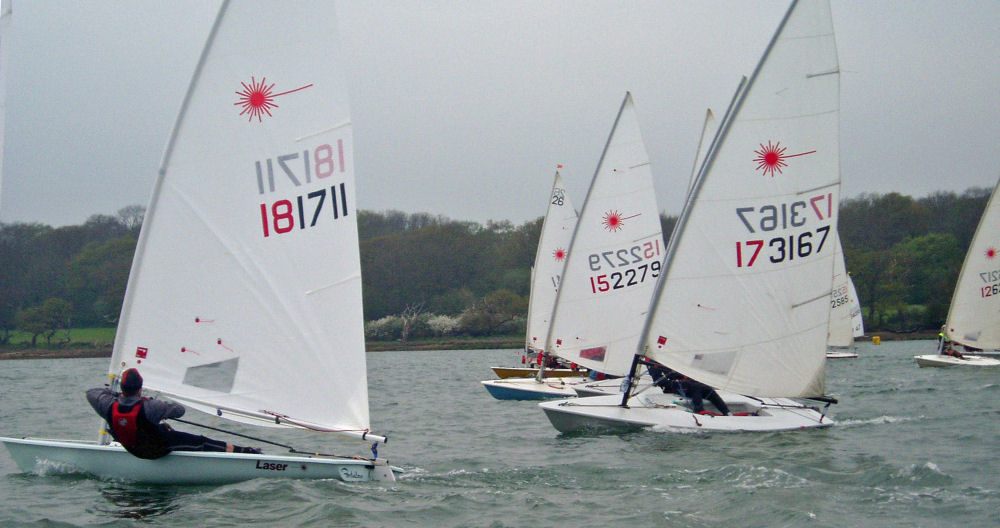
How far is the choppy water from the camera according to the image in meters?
8.26

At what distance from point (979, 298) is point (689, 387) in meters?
18.8

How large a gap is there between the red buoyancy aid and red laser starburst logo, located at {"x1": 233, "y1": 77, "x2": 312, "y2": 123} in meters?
2.98

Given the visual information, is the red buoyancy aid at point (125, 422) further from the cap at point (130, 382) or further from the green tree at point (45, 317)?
the green tree at point (45, 317)

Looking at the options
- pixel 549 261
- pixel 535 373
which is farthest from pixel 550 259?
pixel 535 373

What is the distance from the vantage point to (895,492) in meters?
9.36

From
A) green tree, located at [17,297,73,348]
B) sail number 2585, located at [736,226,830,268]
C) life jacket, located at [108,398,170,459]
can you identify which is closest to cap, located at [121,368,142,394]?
life jacket, located at [108,398,170,459]

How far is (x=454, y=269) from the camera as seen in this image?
7344 cm

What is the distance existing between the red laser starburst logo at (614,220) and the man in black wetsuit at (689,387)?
21.6 ft

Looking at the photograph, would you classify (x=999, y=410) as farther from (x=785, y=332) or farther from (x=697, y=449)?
(x=697, y=449)

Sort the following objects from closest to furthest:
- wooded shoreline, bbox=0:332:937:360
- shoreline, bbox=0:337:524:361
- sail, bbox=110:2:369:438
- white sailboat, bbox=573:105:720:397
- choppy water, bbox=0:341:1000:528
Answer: choppy water, bbox=0:341:1000:528 → sail, bbox=110:2:369:438 → white sailboat, bbox=573:105:720:397 → shoreline, bbox=0:337:524:361 → wooded shoreline, bbox=0:332:937:360

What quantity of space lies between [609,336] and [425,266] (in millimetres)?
51903

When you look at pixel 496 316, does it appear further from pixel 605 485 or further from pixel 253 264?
pixel 253 264

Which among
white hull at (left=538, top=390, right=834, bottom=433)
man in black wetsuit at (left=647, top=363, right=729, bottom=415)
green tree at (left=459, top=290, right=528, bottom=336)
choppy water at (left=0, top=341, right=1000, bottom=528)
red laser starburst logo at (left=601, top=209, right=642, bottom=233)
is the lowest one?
choppy water at (left=0, top=341, right=1000, bottom=528)

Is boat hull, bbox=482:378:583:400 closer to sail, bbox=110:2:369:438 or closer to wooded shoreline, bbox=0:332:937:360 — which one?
sail, bbox=110:2:369:438
